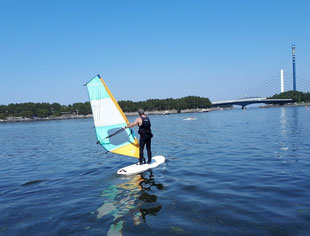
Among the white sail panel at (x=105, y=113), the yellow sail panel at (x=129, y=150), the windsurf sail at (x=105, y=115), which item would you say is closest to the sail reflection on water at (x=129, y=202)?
the yellow sail panel at (x=129, y=150)

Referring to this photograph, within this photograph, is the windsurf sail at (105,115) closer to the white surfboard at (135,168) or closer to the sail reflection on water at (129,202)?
the white surfboard at (135,168)

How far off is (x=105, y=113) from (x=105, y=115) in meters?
0.11

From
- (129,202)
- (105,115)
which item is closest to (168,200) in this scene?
(129,202)

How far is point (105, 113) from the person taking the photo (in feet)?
42.6

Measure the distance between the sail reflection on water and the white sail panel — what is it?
11.8 feet

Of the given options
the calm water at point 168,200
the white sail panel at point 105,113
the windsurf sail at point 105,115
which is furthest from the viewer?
the white sail panel at point 105,113

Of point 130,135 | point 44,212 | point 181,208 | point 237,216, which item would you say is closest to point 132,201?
point 181,208

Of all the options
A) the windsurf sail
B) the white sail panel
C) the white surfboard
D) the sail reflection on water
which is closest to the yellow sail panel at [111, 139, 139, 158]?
the windsurf sail

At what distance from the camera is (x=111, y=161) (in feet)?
53.4

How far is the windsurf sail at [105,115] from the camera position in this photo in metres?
12.6

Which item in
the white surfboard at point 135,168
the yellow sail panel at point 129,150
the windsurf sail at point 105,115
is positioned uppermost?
the windsurf sail at point 105,115

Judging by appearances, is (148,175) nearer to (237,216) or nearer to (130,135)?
(130,135)

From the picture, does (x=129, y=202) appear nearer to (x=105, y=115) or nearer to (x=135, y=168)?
(x=135, y=168)

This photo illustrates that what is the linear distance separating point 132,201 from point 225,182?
13.3 ft
